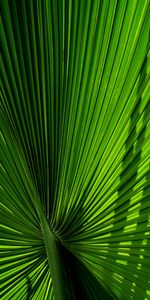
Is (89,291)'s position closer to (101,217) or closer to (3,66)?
(101,217)

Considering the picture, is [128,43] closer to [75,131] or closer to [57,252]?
[75,131]

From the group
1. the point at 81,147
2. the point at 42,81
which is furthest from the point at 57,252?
the point at 42,81

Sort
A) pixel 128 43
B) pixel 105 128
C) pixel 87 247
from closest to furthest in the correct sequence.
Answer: pixel 128 43 < pixel 105 128 < pixel 87 247

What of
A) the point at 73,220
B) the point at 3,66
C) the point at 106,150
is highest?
the point at 3,66

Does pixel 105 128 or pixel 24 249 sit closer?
pixel 105 128

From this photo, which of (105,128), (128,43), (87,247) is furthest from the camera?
(87,247)

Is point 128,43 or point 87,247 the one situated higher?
point 128,43

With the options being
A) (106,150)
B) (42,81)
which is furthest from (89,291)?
(42,81)
